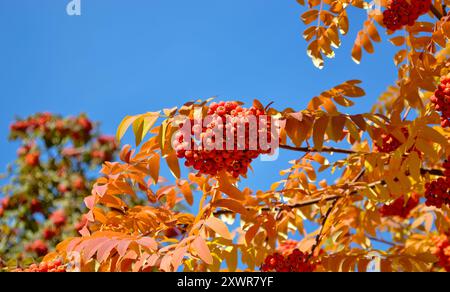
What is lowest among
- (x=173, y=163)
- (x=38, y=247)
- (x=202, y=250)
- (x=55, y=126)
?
(x=38, y=247)

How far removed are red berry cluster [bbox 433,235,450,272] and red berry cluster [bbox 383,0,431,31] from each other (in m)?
1.63

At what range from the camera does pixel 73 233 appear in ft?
24.5

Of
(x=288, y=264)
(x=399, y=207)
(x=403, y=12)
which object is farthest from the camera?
(x=399, y=207)

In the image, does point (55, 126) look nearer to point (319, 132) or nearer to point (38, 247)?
point (38, 247)

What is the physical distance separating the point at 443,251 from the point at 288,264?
1.54m

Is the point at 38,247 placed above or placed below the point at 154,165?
below

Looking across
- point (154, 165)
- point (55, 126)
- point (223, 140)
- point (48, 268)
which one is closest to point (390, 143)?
point (223, 140)

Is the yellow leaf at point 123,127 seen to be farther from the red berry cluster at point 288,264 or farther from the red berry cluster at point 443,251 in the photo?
the red berry cluster at point 443,251

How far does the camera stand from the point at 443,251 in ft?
12.7

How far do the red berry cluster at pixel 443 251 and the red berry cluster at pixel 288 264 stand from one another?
1371 millimetres

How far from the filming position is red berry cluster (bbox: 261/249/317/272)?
2910 mm

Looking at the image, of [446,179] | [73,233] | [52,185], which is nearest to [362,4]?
A: [446,179]

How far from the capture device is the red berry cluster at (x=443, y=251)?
3.80 meters
